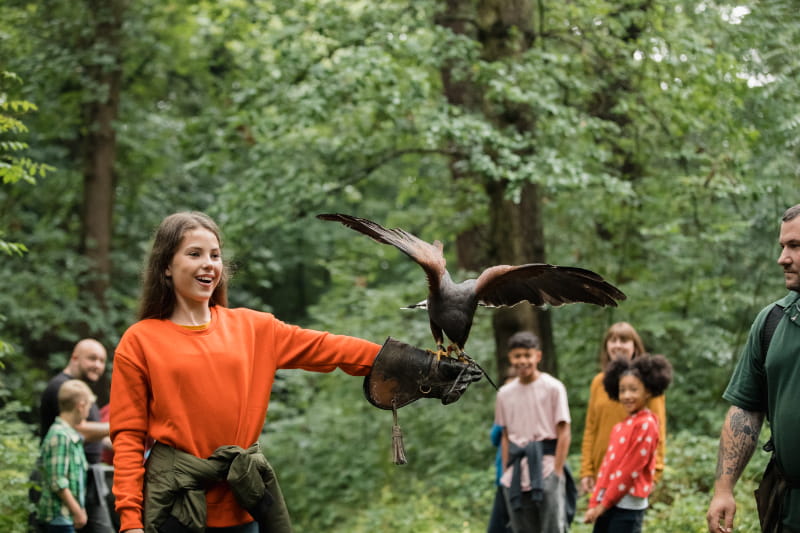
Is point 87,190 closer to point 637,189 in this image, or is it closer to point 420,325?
point 420,325

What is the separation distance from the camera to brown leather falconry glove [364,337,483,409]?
3.29 m

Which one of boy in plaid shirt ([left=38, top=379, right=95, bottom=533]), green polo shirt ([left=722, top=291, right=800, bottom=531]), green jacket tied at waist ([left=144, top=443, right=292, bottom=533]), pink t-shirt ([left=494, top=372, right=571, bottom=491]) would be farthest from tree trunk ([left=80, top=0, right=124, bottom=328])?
green polo shirt ([left=722, top=291, right=800, bottom=531])

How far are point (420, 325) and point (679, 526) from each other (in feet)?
16.9

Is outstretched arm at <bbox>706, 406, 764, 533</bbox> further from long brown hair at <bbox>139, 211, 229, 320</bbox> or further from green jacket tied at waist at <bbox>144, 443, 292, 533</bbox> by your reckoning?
long brown hair at <bbox>139, 211, 229, 320</bbox>

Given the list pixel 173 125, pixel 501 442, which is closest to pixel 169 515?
pixel 501 442

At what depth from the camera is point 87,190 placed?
42.6 ft

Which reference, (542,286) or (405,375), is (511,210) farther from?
(405,375)

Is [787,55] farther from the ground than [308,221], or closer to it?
farther from the ground

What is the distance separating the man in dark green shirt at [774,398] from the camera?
10.3ft

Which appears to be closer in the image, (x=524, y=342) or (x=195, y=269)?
(x=195, y=269)

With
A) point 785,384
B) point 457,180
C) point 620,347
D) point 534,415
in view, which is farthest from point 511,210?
point 785,384

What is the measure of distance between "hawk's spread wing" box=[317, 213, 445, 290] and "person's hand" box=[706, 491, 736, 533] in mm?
1367

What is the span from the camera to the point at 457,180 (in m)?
11.1

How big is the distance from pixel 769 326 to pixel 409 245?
137 cm
